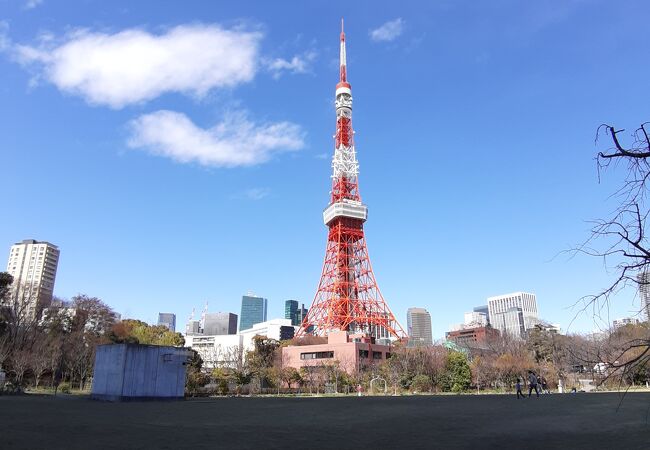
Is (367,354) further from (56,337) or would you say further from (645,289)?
(645,289)

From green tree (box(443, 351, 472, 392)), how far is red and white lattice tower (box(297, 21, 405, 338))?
2497cm

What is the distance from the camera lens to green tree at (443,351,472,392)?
3897 centimetres

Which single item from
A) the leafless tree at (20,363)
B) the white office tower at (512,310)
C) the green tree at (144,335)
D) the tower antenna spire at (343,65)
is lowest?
the leafless tree at (20,363)

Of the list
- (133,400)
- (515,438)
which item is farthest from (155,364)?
(515,438)

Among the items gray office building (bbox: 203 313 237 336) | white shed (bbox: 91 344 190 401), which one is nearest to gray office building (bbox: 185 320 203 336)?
gray office building (bbox: 203 313 237 336)

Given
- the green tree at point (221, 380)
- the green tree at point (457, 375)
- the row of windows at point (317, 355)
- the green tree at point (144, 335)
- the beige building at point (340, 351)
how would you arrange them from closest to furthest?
1. the green tree at point (221, 380)
2. the green tree at point (457, 375)
3. the green tree at point (144, 335)
4. the beige building at point (340, 351)
5. the row of windows at point (317, 355)

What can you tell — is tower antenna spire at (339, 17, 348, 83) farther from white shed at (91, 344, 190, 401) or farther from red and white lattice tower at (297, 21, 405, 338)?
white shed at (91, 344, 190, 401)

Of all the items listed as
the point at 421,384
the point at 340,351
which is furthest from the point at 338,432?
the point at 340,351

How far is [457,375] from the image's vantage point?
3925 cm

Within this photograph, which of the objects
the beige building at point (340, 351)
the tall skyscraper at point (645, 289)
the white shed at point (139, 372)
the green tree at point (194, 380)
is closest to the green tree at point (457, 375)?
the beige building at point (340, 351)

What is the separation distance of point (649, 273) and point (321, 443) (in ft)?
21.1

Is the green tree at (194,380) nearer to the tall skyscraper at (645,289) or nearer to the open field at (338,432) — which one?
the open field at (338,432)

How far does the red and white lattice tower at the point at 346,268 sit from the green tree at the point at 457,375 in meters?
25.0

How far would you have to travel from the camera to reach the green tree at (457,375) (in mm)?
38969
